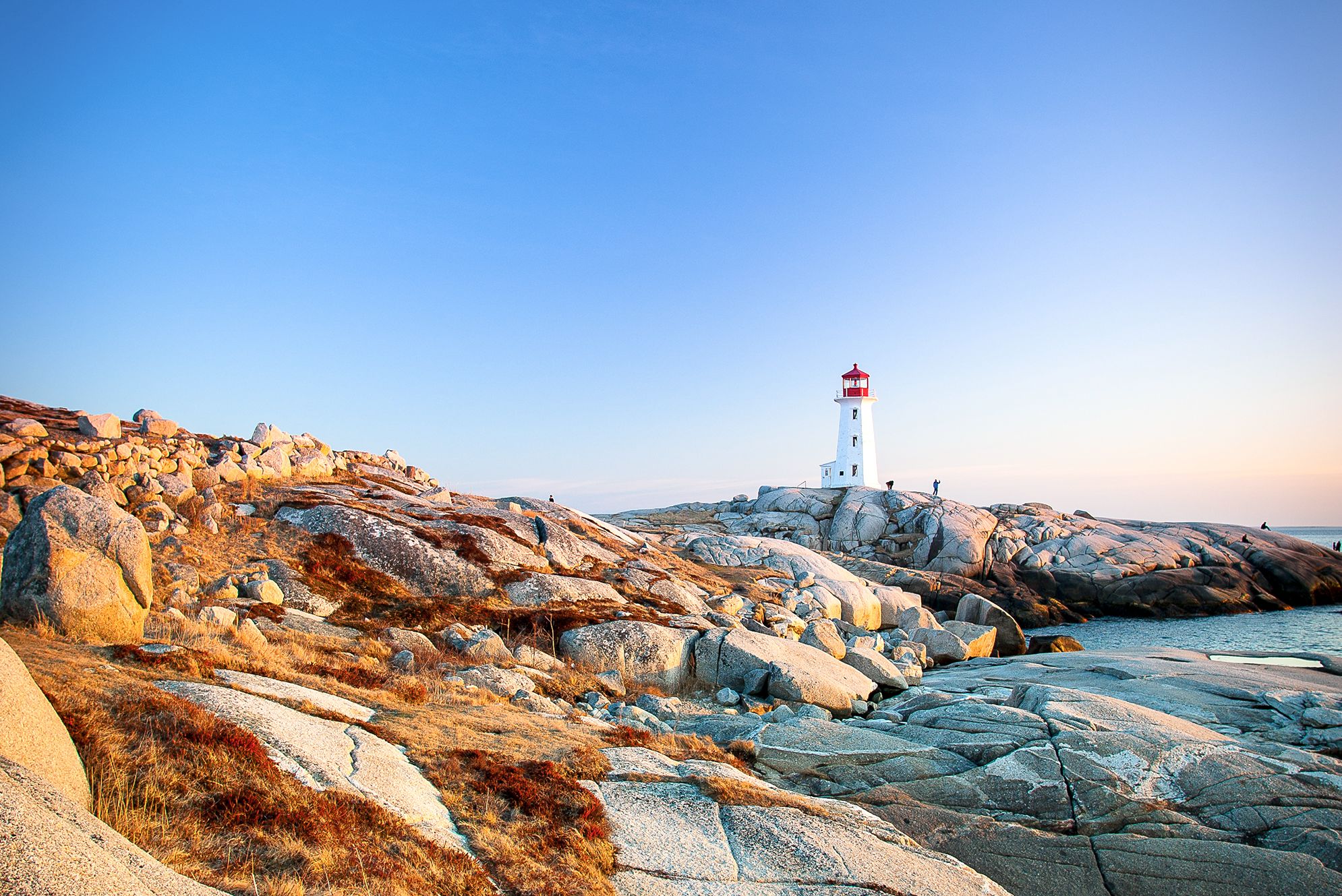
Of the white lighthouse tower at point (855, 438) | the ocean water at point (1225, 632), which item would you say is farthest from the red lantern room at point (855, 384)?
the ocean water at point (1225, 632)

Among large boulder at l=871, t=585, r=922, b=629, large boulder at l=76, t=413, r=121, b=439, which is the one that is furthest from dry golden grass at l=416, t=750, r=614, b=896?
large boulder at l=871, t=585, r=922, b=629

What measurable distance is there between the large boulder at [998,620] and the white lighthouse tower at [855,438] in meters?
43.4

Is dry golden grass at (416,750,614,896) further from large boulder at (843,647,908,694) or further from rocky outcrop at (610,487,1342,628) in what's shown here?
rocky outcrop at (610,487,1342,628)

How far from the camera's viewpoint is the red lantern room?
86938mm

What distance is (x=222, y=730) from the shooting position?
8492 millimetres

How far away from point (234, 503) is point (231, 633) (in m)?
12.1

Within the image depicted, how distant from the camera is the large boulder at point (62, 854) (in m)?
4.22

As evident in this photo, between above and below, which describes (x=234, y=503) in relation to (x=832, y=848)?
above

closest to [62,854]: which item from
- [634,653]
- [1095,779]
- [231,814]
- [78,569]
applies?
[231,814]

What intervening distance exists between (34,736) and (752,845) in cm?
786

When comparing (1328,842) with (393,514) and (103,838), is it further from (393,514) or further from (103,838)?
(393,514)

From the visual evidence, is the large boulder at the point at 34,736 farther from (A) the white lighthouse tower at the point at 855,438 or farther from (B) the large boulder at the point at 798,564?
(A) the white lighthouse tower at the point at 855,438

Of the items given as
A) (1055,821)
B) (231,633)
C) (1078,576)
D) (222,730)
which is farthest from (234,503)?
(1078,576)

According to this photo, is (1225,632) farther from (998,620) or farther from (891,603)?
(891,603)
